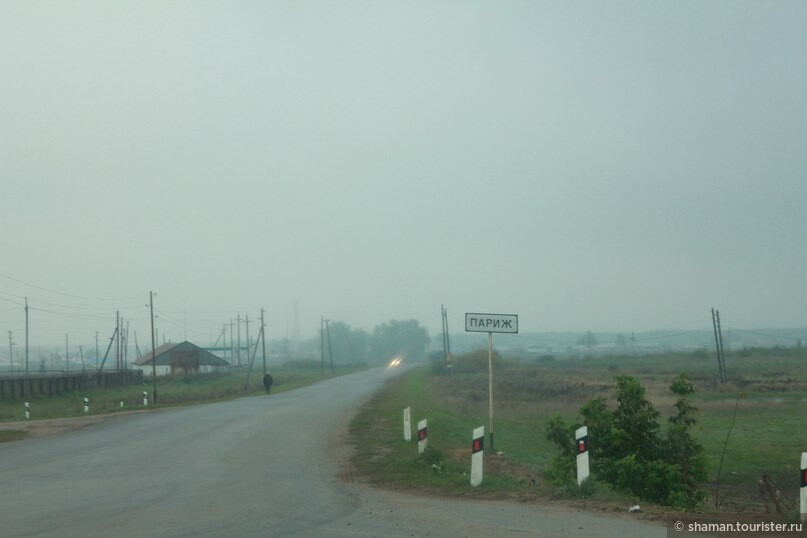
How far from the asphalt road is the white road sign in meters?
4.09

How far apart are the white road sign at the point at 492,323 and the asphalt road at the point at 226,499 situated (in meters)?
4.09

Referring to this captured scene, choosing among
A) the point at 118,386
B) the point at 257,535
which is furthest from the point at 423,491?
the point at 118,386

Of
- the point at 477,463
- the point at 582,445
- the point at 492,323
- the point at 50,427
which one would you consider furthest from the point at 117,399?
the point at 582,445

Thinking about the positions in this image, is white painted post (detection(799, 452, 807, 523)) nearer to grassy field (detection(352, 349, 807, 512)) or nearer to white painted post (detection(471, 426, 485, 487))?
grassy field (detection(352, 349, 807, 512))

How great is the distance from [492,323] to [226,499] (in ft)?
24.8

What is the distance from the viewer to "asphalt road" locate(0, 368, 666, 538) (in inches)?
387

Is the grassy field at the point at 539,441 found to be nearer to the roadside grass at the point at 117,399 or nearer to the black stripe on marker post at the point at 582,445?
the black stripe on marker post at the point at 582,445

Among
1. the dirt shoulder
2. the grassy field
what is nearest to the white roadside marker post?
the grassy field

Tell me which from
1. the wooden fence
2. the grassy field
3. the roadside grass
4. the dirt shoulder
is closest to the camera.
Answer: the grassy field

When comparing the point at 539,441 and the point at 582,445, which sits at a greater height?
the point at 582,445

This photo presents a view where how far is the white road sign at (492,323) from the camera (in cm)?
1772

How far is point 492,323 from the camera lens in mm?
17781

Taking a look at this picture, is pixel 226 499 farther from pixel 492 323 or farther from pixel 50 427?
pixel 50 427

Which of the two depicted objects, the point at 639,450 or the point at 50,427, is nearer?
the point at 639,450
